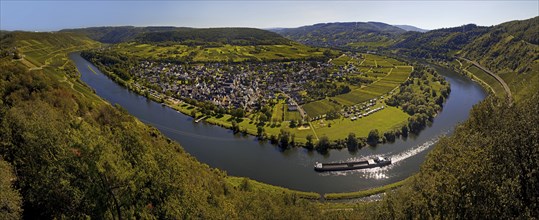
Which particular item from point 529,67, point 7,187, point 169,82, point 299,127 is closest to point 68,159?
point 7,187

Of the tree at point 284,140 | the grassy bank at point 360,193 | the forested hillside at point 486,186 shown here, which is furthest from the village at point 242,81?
the forested hillside at point 486,186

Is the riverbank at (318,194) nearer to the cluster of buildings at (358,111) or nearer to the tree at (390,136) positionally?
the tree at (390,136)

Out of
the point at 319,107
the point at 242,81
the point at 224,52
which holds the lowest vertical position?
the point at 319,107

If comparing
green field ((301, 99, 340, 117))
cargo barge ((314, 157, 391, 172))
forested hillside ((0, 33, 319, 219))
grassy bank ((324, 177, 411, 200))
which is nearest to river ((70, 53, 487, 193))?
cargo barge ((314, 157, 391, 172))

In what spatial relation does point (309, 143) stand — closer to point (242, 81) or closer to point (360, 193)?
point (360, 193)

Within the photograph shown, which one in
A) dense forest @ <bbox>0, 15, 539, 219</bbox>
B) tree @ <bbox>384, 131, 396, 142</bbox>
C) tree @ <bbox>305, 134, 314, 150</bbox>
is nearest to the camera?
dense forest @ <bbox>0, 15, 539, 219</bbox>

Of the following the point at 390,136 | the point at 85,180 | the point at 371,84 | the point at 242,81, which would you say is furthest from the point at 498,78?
the point at 85,180

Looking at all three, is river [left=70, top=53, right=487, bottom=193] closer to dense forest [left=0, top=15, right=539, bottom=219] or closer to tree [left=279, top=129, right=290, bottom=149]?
tree [left=279, top=129, right=290, bottom=149]
